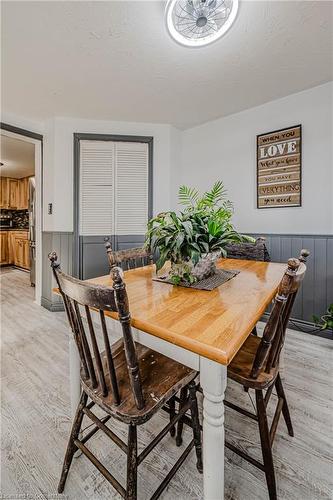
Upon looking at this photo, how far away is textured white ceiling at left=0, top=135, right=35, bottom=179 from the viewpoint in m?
3.88

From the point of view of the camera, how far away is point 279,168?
8.54 feet

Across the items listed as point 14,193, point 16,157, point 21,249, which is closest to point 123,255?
point 16,157

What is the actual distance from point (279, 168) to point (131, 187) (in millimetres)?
1766

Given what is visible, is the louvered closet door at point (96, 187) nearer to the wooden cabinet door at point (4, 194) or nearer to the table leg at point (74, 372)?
the table leg at point (74, 372)

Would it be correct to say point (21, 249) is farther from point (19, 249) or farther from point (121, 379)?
point (121, 379)

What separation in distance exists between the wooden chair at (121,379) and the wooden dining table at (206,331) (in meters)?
0.12

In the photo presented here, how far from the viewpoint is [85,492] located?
103cm

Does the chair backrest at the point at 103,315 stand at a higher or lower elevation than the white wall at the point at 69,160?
lower

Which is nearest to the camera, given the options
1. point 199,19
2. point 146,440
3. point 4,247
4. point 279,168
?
point 146,440

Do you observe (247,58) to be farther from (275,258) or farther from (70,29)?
(275,258)

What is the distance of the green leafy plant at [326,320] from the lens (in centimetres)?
218

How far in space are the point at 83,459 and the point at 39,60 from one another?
8.97 ft

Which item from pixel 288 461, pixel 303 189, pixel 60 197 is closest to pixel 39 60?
pixel 60 197

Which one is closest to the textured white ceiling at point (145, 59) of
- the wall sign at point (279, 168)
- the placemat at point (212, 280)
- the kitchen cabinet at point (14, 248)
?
the wall sign at point (279, 168)
